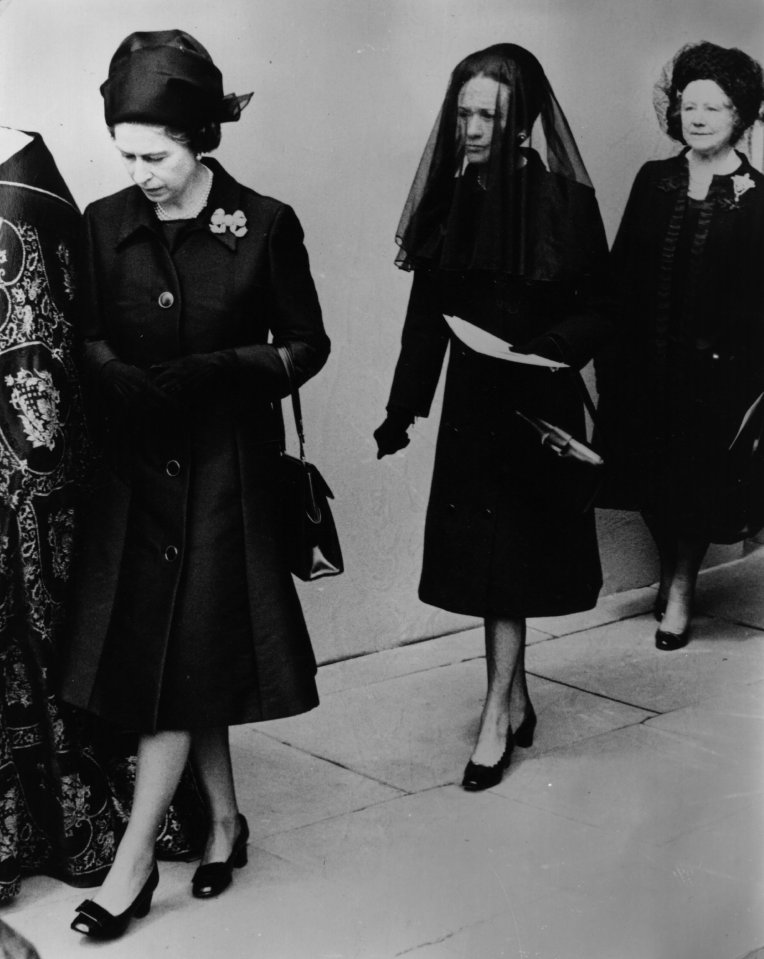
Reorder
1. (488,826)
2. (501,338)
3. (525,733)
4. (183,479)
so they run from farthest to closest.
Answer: (525,733)
(501,338)
(488,826)
(183,479)

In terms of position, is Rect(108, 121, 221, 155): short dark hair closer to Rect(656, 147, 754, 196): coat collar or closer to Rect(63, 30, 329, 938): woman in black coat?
Rect(63, 30, 329, 938): woman in black coat

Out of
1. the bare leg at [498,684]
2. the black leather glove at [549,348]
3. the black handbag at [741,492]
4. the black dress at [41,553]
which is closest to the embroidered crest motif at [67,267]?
the black dress at [41,553]

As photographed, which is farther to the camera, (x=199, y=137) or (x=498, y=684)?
(x=498, y=684)

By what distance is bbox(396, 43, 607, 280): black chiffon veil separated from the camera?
3.73m

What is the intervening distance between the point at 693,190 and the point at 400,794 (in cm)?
231

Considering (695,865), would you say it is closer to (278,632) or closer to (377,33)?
(278,632)

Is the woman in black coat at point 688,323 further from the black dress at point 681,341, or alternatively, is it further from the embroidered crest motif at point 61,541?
the embroidered crest motif at point 61,541

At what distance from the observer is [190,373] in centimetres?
300

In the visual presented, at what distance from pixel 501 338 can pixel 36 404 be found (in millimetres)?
1320

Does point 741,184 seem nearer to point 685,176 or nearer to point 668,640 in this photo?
point 685,176

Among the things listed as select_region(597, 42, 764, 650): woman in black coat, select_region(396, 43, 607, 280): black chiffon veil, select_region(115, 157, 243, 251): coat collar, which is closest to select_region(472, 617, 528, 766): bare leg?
select_region(396, 43, 607, 280): black chiffon veil

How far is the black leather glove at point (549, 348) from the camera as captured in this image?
12.2ft

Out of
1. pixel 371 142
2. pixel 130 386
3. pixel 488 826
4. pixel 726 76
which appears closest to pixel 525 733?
pixel 488 826

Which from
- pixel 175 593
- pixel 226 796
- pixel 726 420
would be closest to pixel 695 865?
pixel 226 796
